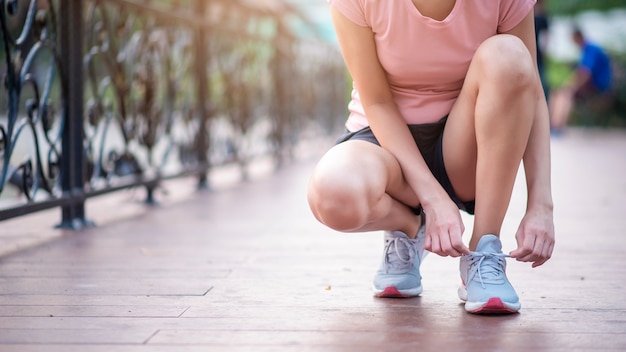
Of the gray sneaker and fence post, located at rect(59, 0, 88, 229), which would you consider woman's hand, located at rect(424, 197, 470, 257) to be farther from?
fence post, located at rect(59, 0, 88, 229)

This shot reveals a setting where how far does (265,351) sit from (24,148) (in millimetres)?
7358

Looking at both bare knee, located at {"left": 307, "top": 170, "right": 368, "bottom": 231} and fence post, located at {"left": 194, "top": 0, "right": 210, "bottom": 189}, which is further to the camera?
fence post, located at {"left": 194, "top": 0, "right": 210, "bottom": 189}

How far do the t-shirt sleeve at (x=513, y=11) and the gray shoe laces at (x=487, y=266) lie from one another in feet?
1.60

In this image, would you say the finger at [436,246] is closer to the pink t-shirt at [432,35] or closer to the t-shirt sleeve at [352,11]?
the pink t-shirt at [432,35]

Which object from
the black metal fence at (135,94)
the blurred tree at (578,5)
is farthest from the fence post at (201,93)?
the blurred tree at (578,5)

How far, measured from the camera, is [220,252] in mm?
2521

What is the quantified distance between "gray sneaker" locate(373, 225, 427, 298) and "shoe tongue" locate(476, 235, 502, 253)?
18 centimetres

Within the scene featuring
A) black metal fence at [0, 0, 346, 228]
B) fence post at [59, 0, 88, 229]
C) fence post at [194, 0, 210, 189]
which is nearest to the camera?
black metal fence at [0, 0, 346, 228]

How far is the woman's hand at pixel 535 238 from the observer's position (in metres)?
1.70

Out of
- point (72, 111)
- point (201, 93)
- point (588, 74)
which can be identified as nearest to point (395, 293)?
point (72, 111)

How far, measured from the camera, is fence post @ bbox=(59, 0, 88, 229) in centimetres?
298

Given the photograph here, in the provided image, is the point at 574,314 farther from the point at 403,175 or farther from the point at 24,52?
the point at 24,52

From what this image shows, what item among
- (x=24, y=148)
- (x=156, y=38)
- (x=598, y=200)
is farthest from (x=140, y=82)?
(x=24, y=148)

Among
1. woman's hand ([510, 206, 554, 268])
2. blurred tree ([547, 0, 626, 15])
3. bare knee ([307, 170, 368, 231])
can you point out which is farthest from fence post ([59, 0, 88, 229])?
blurred tree ([547, 0, 626, 15])
